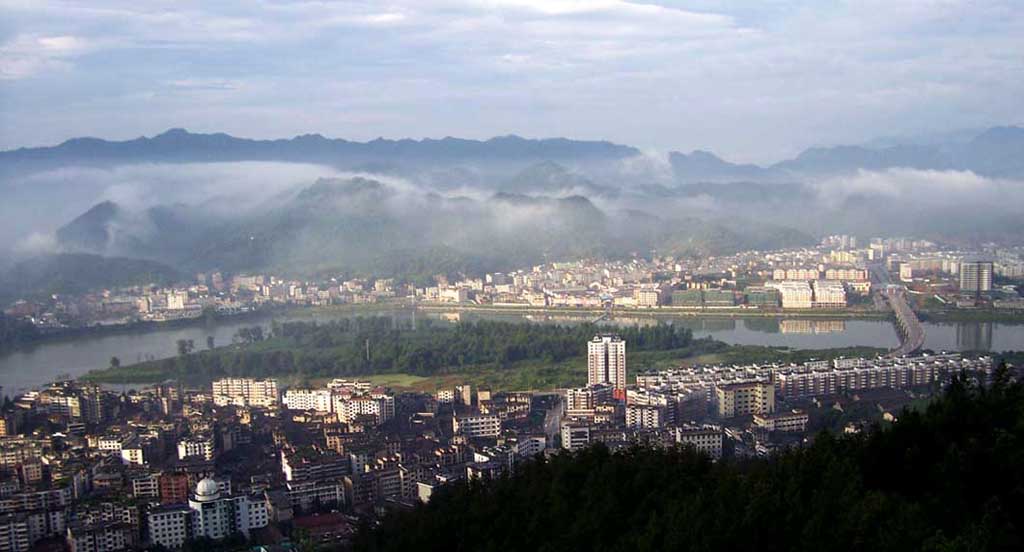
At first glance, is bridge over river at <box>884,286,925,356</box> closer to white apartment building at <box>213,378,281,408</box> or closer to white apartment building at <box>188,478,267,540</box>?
white apartment building at <box>213,378,281,408</box>

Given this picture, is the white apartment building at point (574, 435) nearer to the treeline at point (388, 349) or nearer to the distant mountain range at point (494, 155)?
the treeline at point (388, 349)

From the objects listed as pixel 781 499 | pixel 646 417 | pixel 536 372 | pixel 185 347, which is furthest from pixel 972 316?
pixel 781 499

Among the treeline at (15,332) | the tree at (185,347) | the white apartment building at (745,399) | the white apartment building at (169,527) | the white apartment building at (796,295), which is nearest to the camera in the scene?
the white apartment building at (169,527)

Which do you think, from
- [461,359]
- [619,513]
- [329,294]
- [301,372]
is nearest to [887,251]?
[329,294]

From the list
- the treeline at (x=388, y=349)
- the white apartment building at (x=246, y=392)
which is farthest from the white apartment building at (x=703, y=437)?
the treeline at (x=388, y=349)

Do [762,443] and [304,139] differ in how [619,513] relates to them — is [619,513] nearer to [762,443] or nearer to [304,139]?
[762,443]

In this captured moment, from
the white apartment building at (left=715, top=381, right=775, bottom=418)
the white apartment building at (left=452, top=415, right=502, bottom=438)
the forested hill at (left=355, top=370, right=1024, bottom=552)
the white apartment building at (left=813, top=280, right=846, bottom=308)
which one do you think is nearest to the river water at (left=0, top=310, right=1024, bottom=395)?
the white apartment building at (left=813, top=280, right=846, bottom=308)
